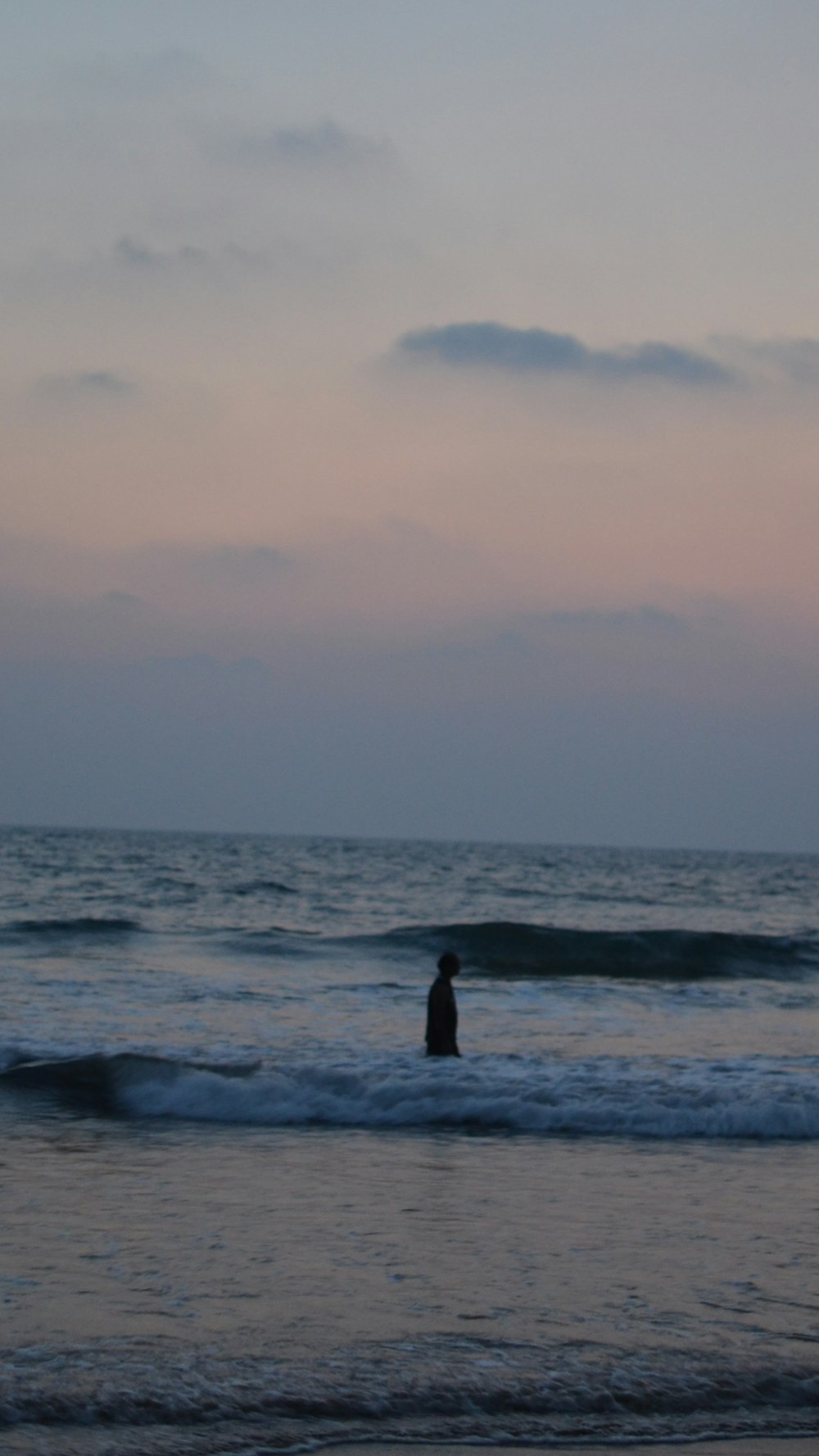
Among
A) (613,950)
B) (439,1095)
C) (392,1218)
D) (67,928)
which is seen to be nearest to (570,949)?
(613,950)

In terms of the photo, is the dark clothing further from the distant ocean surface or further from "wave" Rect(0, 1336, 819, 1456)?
"wave" Rect(0, 1336, 819, 1456)

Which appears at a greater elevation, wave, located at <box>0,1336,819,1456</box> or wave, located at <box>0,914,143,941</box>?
wave, located at <box>0,1336,819,1456</box>

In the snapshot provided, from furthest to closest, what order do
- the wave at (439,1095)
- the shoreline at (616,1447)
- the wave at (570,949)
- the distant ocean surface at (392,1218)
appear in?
the wave at (570,949) → the wave at (439,1095) → the distant ocean surface at (392,1218) → the shoreline at (616,1447)

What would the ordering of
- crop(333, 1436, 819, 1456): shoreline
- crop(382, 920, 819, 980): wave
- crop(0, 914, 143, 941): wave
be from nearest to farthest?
crop(333, 1436, 819, 1456): shoreline, crop(0, 914, 143, 941): wave, crop(382, 920, 819, 980): wave

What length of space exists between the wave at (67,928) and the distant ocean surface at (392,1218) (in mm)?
6738

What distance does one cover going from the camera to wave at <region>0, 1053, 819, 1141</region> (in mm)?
10844

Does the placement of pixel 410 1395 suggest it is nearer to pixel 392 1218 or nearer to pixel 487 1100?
pixel 392 1218

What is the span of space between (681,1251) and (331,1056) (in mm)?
6964

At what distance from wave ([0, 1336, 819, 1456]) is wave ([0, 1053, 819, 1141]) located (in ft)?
17.5

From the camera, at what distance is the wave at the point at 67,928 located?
1101 inches

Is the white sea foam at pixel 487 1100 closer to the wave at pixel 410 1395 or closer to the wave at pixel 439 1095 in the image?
the wave at pixel 439 1095

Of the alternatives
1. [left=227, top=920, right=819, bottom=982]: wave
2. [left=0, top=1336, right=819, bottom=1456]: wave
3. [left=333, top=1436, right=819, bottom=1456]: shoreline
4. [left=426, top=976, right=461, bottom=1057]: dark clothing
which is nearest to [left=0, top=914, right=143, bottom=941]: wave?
[left=227, top=920, right=819, bottom=982]: wave

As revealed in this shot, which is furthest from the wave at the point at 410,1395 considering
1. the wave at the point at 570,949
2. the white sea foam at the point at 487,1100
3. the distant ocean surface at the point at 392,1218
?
the wave at the point at 570,949

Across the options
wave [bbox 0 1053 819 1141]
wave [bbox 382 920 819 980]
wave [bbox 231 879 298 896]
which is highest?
wave [bbox 0 1053 819 1141]
